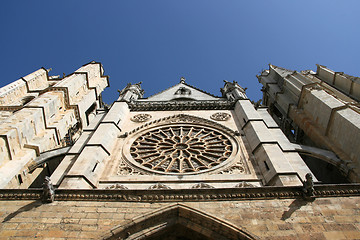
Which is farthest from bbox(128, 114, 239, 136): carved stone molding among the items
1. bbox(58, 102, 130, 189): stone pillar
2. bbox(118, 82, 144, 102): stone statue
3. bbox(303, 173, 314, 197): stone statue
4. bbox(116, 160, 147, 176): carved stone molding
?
bbox(303, 173, 314, 197): stone statue

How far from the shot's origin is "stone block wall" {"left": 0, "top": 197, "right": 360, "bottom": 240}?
17.5ft

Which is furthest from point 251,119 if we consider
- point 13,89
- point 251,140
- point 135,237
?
point 13,89

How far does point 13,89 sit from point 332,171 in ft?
57.8

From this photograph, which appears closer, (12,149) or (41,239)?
(41,239)

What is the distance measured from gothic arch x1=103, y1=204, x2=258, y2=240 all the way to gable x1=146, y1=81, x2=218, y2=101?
40.7ft

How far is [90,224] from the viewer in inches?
220

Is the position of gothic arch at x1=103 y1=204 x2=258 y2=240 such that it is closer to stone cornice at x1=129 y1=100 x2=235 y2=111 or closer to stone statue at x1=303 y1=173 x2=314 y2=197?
stone statue at x1=303 y1=173 x2=314 y2=197

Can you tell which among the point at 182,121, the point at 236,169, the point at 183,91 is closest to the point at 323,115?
the point at 236,169

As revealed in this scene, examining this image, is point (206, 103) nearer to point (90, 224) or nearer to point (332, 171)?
point (332, 171)

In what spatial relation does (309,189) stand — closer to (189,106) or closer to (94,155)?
(94,155)

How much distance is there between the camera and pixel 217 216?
5746 millimetres

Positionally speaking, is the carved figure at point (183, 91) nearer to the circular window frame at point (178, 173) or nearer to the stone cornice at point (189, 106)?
the stone cornice at point (189, 106)

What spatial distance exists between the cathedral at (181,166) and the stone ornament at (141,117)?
0.33ft

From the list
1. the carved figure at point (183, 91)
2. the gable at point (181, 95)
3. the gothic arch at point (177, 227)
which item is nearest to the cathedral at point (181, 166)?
the gothic arch at point (177, 227)
